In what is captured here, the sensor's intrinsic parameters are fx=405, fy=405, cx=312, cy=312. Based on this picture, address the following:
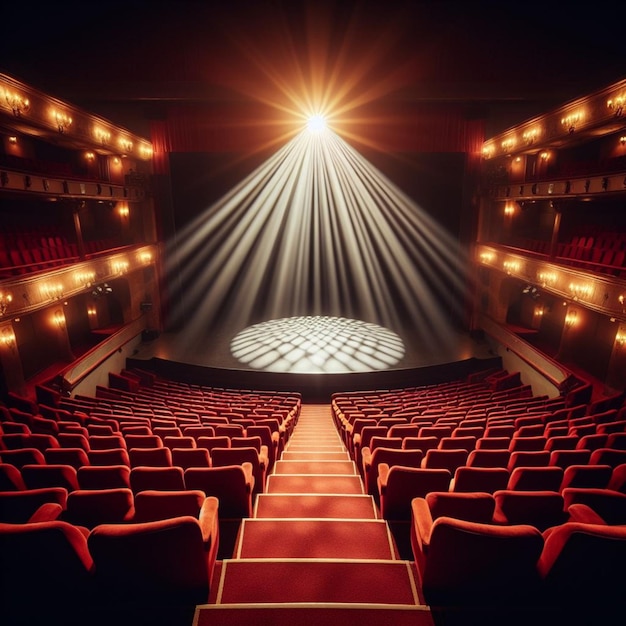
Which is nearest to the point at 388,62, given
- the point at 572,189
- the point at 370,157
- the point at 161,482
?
the point at 572,189

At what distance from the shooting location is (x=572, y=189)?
10.0 meters

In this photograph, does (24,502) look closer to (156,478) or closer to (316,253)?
(156,478)

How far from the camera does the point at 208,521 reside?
2.26 metres

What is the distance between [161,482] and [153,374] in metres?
9.76

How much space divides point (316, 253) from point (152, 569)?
17.2 metres

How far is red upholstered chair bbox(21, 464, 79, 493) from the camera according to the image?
3.03m

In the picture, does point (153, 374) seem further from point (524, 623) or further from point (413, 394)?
point (524, 623)

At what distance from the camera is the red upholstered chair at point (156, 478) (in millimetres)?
2900

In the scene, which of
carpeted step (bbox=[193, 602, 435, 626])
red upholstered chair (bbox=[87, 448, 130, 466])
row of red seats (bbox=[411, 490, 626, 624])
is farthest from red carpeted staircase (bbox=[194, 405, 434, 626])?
red upholstered chair (bbox=[87, 448, 130, 466])

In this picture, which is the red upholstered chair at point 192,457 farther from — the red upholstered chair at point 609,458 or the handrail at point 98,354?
the handrail at point 98,354

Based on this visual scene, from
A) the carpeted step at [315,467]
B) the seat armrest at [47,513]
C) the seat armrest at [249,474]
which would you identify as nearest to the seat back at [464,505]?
the seat armrest at [249,474]

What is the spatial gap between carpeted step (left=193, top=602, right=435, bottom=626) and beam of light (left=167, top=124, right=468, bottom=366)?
13.1 meters

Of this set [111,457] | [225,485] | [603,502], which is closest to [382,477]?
[225,485]

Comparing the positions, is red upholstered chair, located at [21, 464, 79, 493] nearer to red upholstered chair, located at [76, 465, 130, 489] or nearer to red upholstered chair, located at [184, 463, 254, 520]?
red upholstered chair, located at [76, 465, 130, 489]
